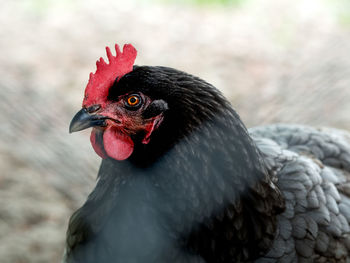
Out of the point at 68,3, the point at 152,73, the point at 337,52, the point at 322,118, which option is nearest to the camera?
the point at 152,73

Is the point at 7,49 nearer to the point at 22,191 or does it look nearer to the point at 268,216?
the point at 22,191

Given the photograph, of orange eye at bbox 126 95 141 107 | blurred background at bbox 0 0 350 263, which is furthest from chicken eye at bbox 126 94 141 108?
blurred background at bbox 0 0 350 263

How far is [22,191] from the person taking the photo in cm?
340

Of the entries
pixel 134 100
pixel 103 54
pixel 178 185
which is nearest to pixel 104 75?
pixel 134 100

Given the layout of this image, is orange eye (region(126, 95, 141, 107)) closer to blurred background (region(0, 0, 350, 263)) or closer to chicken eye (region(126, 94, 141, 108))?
chicken eye (region(126, 94, 141, 108))

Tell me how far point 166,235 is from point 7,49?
3.54 meters

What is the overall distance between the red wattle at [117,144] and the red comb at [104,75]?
13 cm

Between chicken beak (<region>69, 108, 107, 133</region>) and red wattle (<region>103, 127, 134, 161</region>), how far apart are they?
0.17ft

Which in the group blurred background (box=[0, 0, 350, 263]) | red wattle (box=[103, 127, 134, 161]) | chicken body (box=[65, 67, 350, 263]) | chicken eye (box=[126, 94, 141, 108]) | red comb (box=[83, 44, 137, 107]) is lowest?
chicken body (box=[65, 67, 350, 263])

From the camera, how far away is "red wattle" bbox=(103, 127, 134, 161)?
1.95 m

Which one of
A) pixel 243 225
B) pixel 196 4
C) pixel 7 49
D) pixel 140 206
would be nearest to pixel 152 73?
pixel 140 206

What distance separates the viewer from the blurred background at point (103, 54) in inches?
134

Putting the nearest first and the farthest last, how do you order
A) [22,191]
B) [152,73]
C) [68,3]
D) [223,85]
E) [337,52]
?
[152,73] < [22,191] < [223,85] < [337,52] < [68,3]

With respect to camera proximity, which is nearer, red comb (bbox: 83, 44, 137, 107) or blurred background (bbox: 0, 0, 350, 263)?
red comb (bbox: 83, 44, 137, 107)
